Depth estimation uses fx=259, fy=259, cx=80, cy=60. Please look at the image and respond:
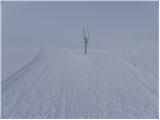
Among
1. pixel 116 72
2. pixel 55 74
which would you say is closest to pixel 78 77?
pixel 55 74

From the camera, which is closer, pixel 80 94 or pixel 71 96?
pixel 71 96

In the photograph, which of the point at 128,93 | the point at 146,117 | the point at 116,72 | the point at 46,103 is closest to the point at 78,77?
the point at 116,72

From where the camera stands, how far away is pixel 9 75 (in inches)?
614

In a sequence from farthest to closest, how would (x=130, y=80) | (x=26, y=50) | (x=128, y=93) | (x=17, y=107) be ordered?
(x=26, y=50), (x=130, y=80), (x=128, y=93), (x=17, y=107)

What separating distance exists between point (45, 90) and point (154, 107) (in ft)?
17.6

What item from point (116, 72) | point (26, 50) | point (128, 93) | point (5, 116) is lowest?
point (5, 116)

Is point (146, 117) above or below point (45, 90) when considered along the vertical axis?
below

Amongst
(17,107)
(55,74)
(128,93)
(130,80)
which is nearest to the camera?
(17,107)

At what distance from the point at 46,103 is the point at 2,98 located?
2.16 m

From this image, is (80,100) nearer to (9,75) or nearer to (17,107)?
(17,107)

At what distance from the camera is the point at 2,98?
1187 centimetres

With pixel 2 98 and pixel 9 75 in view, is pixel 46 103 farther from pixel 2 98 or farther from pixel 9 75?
pixel 9 75

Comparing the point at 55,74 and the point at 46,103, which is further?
the point at 55,74

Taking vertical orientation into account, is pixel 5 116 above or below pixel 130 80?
below
